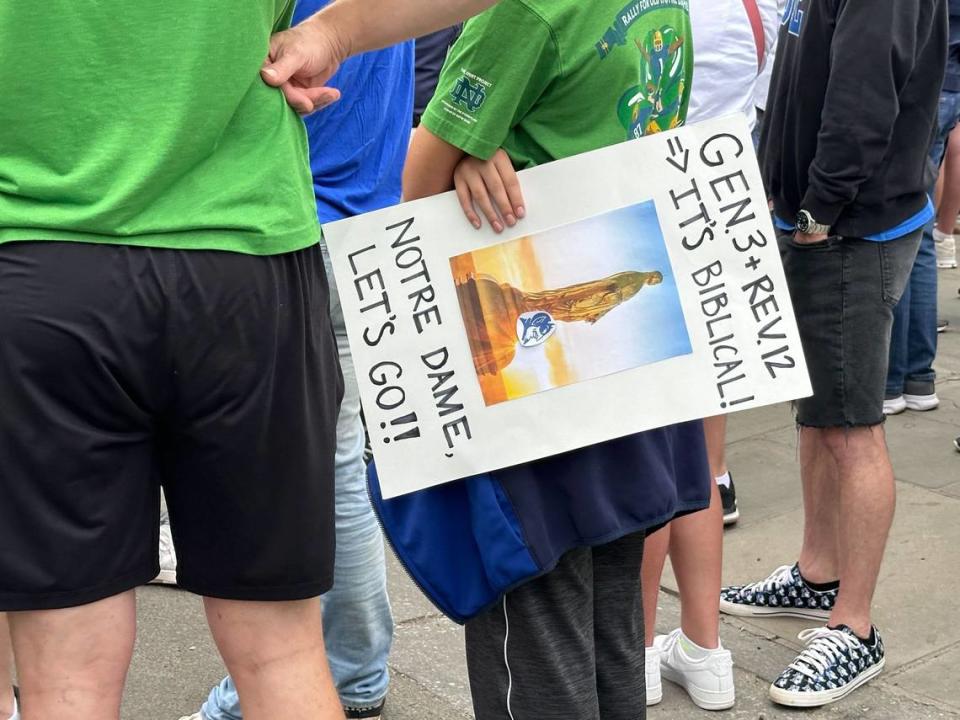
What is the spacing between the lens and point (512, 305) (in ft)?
6.66

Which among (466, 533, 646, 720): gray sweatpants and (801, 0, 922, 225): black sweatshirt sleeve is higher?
(801, 0, 922, 225): black sweatshirt sleeve

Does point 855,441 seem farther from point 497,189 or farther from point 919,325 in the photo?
point 919,325

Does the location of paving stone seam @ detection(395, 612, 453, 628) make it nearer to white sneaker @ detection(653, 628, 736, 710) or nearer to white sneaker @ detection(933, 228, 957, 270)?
white sneaker @ detection(653, 628, 736, 710)

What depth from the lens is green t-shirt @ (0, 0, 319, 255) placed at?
156 cm

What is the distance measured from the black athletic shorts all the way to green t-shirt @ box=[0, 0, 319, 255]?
38 mm

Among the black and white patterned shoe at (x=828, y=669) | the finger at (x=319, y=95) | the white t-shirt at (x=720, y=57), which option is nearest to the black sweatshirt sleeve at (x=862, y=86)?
the white t-shirt at (x=720, y=57)

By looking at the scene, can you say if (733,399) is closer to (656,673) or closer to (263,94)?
(263,94)

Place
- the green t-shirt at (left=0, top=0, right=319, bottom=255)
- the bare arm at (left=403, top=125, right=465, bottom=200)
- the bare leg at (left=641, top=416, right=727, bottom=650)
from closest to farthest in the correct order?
1. the green t-shirt at (left=0, top=0, right=319, bottom=255)
2. the bare arm at (left=403, top=125, right=465, bottom=200)
3. the bare leg at (left=641, top=416, right=727, bottom=650)

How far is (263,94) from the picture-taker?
1.70 meters

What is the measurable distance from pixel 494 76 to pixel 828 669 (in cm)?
187

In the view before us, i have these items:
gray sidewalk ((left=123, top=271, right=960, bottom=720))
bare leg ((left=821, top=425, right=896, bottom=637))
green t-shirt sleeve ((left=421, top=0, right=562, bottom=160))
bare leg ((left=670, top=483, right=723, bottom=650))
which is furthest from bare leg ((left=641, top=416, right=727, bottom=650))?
green t-shirt sleeve ((left=421, top=0, right=562, bottom=160))

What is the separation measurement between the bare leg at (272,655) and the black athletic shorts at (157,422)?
40 millimetres

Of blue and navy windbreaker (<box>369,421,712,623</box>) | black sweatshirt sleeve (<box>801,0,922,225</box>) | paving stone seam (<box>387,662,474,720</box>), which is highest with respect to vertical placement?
black sweatshirt sleeve (<box>801,0,922,225</box>)

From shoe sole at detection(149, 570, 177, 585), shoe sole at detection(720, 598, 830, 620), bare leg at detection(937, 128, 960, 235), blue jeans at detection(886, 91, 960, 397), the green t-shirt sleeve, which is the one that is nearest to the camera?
the green t-shirt sleeve
